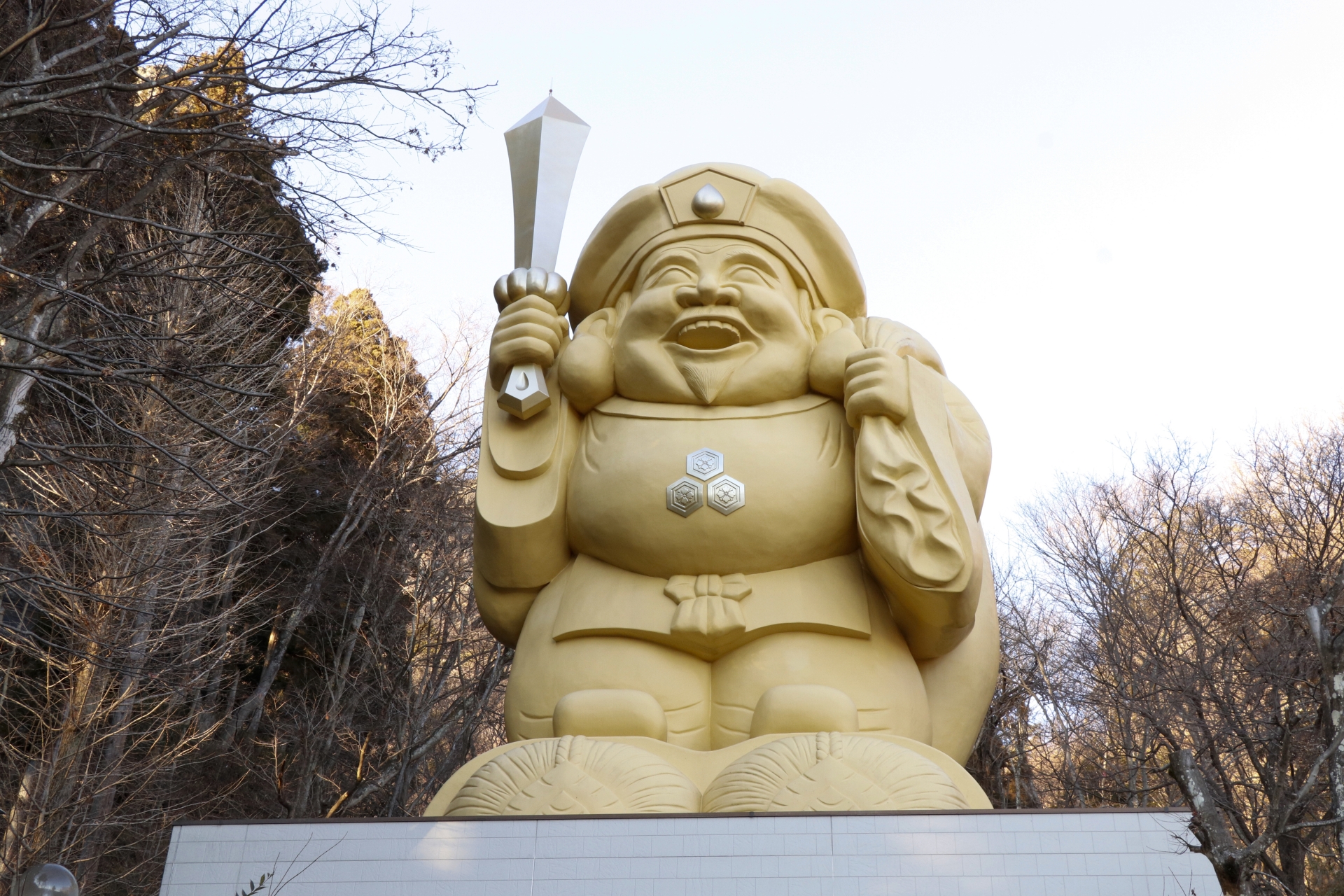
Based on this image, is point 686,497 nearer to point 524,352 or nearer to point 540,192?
point 524,352

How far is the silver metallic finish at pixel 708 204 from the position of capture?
20.0 ft

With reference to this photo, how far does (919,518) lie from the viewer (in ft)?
17.6

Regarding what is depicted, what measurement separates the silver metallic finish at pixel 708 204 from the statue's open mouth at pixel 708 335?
0.66 metres

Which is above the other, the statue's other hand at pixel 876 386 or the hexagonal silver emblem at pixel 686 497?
the statue's other hand at pixel 876 386

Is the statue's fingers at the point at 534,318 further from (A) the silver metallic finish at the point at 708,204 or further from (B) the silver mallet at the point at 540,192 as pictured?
(A) the silver metallic finish at the point at 708,204

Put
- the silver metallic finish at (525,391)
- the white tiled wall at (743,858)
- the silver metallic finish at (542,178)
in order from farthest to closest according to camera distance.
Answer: the silver metallic finish at (542,178) < the silver metallic finish at (525,391) < the white tiled wall at (743,858)

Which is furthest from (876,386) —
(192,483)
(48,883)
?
(192,483)

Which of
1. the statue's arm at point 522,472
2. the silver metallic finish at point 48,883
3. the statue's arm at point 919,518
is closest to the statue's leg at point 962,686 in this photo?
the statue's arm at point 919,518

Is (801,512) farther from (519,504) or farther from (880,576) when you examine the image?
(519,504)

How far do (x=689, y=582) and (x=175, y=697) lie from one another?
6294 mm

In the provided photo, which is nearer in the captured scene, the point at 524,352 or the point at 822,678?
the point at 822,678

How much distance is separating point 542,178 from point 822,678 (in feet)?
10.1

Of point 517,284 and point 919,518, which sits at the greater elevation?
point 517,284

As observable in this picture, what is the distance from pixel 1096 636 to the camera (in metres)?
14.1
